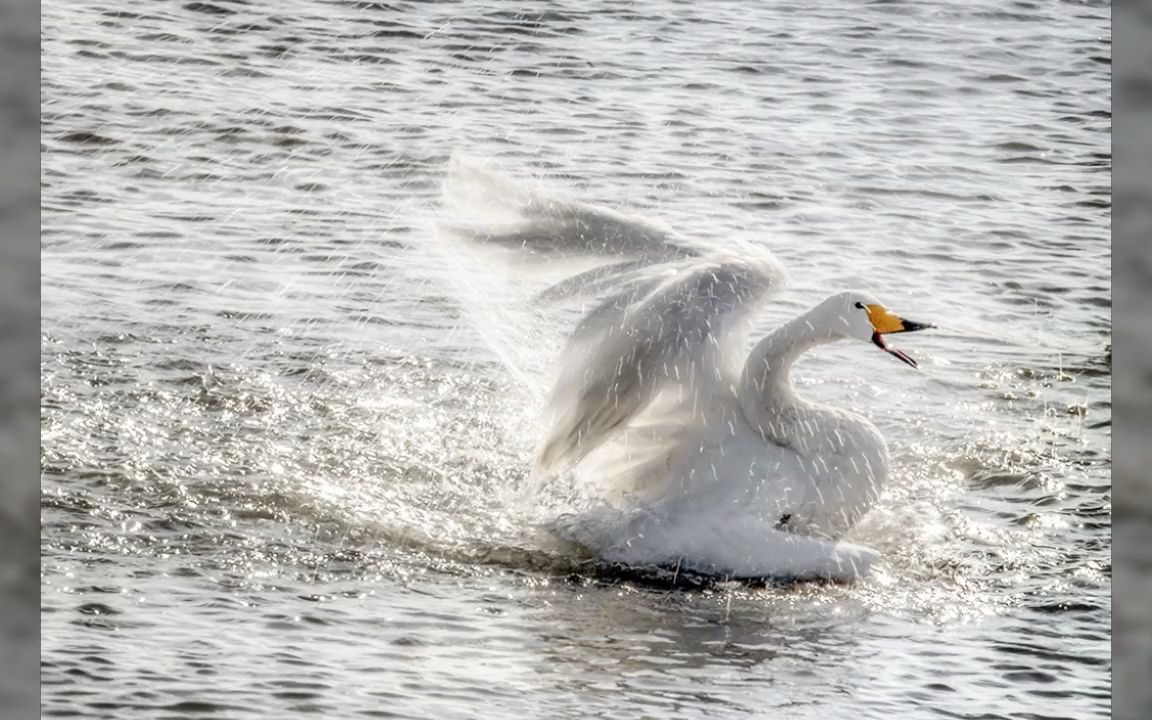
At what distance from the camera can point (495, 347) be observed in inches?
144

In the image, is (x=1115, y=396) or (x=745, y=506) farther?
(x=745, y=506)

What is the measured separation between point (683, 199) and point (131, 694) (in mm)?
2132

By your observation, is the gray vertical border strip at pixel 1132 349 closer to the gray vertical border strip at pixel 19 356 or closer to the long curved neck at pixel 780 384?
the long curved neck at pixel 780 384

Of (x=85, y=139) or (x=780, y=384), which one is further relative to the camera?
(x=85, y=139)

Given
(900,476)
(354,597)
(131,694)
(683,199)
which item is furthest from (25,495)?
(683,199)

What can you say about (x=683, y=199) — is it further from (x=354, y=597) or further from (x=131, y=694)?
(x=131, y=694)

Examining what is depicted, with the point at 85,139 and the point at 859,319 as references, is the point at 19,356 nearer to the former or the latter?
the point at 859,319

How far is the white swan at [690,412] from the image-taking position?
3014 mm

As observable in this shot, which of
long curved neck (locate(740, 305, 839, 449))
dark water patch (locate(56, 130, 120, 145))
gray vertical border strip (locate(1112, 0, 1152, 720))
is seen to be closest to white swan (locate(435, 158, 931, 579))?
long curved neck (locate(740, 305, 839, 449))

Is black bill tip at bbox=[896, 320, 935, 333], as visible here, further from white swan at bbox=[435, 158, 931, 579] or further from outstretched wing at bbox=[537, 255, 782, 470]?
outstretched wing at bbox=[537, 255, 782, 470]

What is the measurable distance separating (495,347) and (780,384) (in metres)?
0.69

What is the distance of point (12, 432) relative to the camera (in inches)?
84.0

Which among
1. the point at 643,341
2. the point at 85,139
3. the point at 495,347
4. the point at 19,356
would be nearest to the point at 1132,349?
the point at 643,341

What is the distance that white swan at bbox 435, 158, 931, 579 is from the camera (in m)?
3.01
